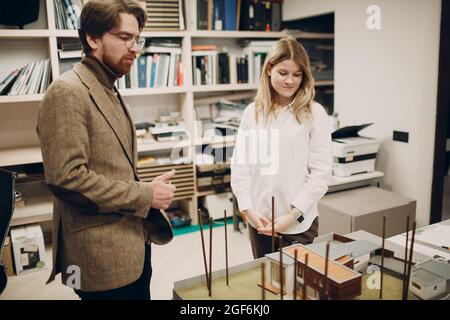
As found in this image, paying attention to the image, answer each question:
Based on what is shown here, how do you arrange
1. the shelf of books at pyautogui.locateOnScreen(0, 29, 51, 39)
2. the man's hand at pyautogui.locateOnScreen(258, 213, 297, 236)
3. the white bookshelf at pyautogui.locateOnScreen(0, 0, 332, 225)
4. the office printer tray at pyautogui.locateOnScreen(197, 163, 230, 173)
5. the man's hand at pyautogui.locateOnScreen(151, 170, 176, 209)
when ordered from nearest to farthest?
the man's hand at pyautogui.locateOnScreen(151, 170, 176, 209) → the man's hand at pyautogui.locateOnScreen(258, 213, 297, 236) → the shelf of books at pyautogui.locateOnScreen(0, 29, 51, 39) → the white bookshelf at pyautogui.locateOnScreen(0, 0, 332, 225) → the office printer tray at pyautogui.locateOnScreen(197, 163, 230, 173)

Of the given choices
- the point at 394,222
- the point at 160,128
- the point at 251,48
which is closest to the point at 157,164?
the point at 160,128

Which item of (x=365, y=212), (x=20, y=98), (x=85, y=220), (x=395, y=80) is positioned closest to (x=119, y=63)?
(x=85, y=220)

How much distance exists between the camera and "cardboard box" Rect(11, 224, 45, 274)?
2.87m

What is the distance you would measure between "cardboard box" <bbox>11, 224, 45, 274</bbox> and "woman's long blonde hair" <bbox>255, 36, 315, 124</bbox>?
6.73 feet

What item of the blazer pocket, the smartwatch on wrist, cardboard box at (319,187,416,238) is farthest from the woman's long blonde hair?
cardboard box at (319,187,416,238)

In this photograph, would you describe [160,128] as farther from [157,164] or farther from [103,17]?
[103,17]

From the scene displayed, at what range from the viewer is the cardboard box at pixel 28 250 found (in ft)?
9.41

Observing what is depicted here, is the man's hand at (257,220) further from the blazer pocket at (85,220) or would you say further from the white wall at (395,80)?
the white wall at (395,80)

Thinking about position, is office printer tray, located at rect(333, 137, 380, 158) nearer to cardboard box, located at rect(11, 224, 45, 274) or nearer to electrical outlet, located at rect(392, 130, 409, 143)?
electrical outlet, located at rect(392, 130, 409, 143)

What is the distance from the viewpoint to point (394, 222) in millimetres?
2699

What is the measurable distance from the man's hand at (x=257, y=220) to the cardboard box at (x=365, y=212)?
3.60 ft

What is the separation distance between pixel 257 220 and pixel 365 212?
4.00ft

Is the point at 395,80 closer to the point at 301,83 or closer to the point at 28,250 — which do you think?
the point at 301,83
